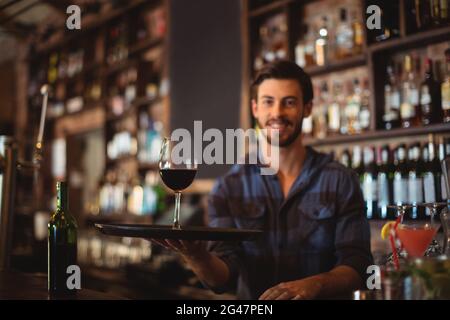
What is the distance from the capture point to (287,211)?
1.99 meters

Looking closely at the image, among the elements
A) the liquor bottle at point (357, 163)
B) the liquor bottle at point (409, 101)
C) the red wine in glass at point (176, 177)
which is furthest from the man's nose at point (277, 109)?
the liquor bottle at point (357, 163)

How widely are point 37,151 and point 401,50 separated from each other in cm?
184

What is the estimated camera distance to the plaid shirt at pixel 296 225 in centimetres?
192

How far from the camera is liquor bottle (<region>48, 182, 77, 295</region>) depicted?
50.7 inches

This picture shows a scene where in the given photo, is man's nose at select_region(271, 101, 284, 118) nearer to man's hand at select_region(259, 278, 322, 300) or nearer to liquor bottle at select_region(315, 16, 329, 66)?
man's hand at select_region(259, 278, 322, 300)

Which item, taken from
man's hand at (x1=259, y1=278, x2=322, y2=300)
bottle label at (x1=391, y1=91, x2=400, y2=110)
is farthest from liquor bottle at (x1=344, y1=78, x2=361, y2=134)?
man's hand at (x1=259, y1=278, x2=322, y2=300)

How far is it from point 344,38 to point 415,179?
36.1 inches

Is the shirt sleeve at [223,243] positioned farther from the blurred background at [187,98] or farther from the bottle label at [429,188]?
the bottle label at [429,188]

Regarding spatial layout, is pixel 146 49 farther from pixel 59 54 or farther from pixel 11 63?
pixel 11 63

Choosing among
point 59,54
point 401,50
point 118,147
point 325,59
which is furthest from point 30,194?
point 401,50

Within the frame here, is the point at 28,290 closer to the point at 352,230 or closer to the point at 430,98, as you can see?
the point at 352,230

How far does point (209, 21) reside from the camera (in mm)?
3633

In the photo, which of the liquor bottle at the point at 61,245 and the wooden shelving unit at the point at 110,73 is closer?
the liquor bottle at the point at 61,245

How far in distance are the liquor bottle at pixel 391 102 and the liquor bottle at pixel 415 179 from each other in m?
0.15
